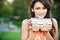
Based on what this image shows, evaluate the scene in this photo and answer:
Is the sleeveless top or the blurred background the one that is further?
the blurred background

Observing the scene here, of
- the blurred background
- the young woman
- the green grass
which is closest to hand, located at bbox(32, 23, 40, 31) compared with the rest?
the young woman

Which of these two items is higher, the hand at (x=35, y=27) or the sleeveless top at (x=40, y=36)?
the hand at (x=35, y=27)

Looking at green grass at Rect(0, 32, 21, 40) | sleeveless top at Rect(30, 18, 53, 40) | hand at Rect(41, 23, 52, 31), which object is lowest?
green grass at Rect(0, 32, 21, 40)

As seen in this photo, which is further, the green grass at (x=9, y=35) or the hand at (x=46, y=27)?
the green grass at (x=9, y=35)

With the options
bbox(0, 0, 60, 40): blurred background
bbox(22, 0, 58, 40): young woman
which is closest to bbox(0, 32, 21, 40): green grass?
bbox(0, 0, 60, 40): blurred background

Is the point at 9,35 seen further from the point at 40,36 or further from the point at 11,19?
the point at 40,36

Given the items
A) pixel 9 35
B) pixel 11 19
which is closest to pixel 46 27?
pixel 9 35

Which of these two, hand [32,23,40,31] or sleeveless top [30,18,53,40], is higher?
hand [32,23,40,31]

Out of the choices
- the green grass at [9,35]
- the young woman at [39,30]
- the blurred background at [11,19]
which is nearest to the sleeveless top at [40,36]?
the young woman at [39,30]

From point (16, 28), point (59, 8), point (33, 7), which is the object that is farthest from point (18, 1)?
point (33, 7)

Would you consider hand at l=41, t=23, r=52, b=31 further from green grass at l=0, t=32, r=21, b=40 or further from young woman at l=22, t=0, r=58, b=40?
green grass at l=0, t=32, r=21, b=40

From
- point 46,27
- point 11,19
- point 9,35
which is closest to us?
point 46,27

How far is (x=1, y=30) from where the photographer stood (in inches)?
275

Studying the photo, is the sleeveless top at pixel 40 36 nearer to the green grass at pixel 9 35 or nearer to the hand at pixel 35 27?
the hand at pixel 35 27
